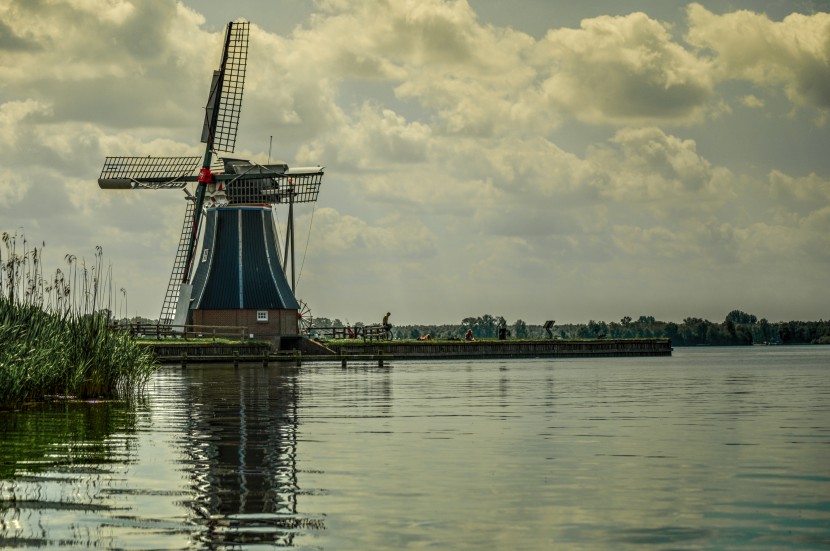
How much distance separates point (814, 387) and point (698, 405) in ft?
42.6

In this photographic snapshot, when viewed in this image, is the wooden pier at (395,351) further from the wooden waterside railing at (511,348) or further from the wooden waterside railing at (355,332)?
the wooden waterside railing at (355,332)

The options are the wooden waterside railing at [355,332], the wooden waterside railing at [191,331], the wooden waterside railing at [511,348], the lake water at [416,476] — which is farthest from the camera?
the wooden waterside railing at [355,332]

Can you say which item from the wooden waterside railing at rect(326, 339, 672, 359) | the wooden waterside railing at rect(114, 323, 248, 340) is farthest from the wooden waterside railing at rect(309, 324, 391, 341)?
the wooden waterside railing at rect(114, 323, 248, 340)

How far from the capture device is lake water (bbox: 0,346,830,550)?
39.2ft

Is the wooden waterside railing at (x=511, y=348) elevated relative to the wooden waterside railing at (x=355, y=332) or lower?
lower

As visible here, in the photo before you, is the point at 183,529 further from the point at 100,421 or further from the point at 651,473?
the point at 100,421

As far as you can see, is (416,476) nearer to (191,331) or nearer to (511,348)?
(191,331)

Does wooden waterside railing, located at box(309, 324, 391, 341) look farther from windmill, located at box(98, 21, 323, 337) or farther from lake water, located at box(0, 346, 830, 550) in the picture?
lake water, located at box(0, 346, 830, 550)

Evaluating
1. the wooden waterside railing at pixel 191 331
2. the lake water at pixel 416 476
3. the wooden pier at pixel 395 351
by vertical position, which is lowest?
the lake water at pixel 416 476


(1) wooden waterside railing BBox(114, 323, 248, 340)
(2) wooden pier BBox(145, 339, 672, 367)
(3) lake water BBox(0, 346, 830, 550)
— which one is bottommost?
(3) lake water BBox(0, 346, 830, 550)

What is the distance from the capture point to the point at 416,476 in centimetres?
1639

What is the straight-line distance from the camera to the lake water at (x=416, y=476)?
39.2 ft

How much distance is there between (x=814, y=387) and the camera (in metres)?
43.1

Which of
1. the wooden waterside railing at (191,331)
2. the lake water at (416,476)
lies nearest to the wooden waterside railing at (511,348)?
the wooden waterside railing at (191,331)
